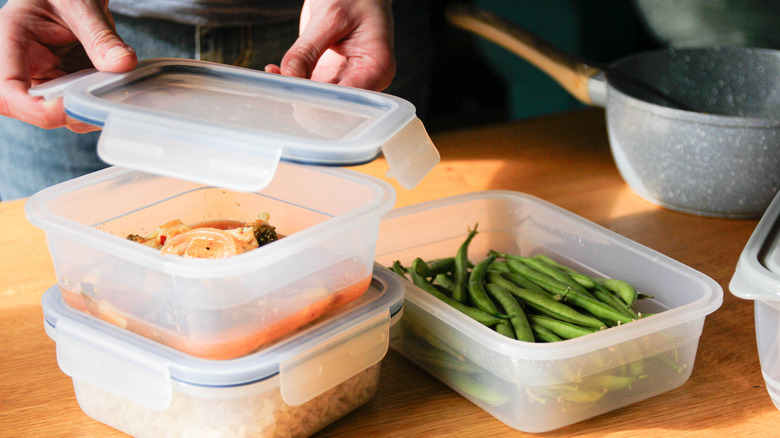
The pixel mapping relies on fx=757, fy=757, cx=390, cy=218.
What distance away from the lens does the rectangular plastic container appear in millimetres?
697

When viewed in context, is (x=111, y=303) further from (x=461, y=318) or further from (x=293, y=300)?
(x=461, y=318)

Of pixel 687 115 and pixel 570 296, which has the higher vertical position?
pixel 687 115

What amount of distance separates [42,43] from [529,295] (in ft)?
2.49

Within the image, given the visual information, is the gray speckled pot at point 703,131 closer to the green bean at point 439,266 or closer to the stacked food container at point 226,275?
the green bean at point 439,266

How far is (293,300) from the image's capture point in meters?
0.75

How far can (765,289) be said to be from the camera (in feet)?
2.57

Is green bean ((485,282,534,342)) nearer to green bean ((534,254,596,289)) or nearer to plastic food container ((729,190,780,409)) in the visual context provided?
green bean ((534,254,596,289))

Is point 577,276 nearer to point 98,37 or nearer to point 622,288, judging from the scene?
point 622,288

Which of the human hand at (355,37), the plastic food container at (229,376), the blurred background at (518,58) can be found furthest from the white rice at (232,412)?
the blurred background at (518,58)

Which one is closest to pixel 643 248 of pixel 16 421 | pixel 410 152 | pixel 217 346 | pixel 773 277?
pixel 773 277

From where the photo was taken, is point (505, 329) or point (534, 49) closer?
point (505, 329)

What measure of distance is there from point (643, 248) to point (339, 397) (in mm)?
503

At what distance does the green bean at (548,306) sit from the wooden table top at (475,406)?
0.11m

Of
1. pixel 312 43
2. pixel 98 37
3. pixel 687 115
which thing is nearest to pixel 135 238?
pixel 98 37
